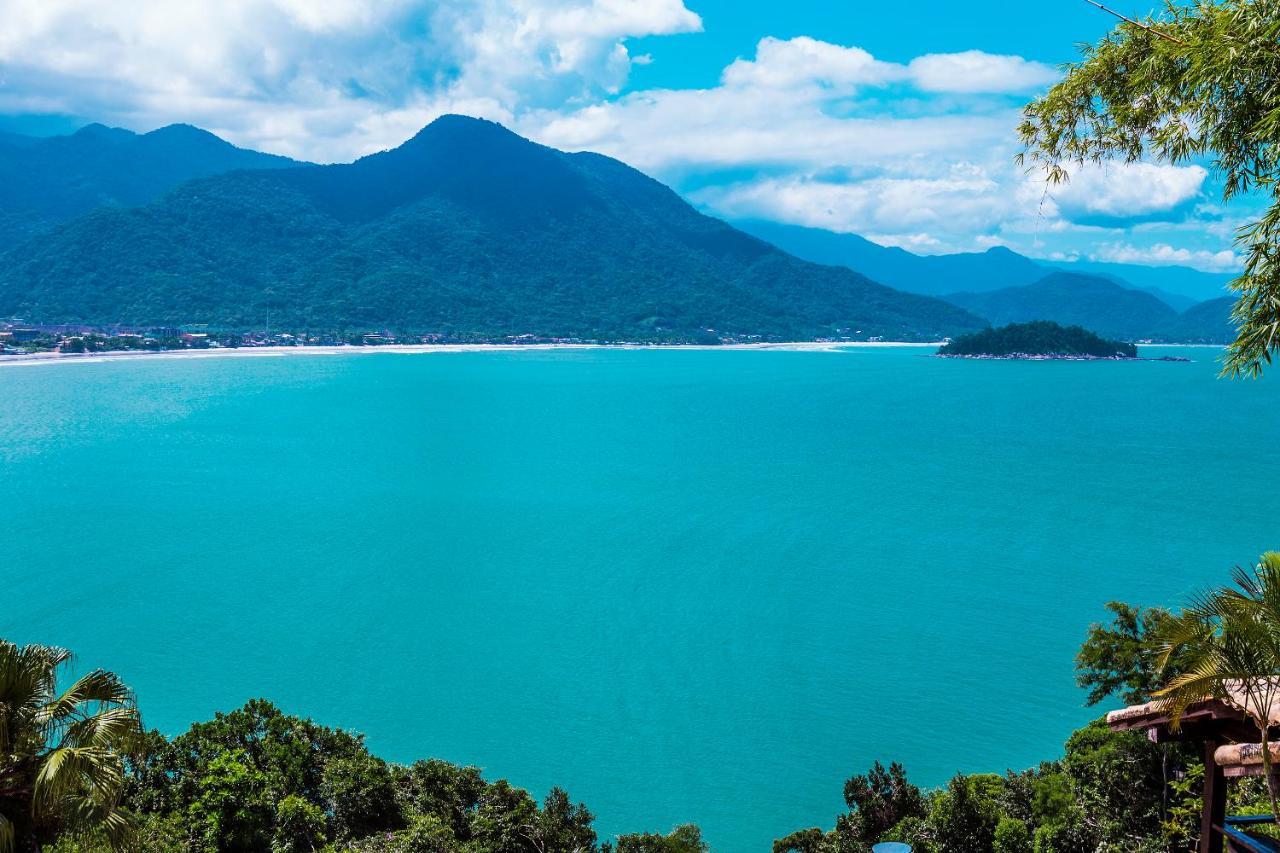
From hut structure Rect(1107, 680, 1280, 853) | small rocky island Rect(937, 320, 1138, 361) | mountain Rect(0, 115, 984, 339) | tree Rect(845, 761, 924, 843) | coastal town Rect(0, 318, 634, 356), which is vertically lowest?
tree Rect(845, 761, 924, 843)

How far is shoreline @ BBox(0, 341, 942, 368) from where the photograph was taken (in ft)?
345

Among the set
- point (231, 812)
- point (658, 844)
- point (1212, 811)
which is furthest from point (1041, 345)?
point (1212, 811)

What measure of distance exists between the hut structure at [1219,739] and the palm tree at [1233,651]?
0.12 meters

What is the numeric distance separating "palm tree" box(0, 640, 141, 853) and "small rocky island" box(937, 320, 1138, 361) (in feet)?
517

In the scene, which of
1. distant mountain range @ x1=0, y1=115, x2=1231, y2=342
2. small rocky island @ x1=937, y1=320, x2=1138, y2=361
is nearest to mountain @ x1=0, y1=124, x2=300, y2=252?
distant mountain range @ x1=0, y1=115, x2=1231, y2=342

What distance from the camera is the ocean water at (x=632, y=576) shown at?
1736 cm

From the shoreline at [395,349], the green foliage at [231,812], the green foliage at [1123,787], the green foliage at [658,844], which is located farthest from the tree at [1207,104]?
the shoreline at [395,349]

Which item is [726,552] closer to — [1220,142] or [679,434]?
[1220,142]

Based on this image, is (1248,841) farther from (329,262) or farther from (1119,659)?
(329,262)

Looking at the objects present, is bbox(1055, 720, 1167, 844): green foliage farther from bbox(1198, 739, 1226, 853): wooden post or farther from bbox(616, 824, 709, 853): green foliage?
bbox(616, 824, 709, 853): green foliage

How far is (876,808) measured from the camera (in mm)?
10805

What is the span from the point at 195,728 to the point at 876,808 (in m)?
8.57

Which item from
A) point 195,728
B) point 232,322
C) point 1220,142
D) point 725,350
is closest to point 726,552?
point 195,728

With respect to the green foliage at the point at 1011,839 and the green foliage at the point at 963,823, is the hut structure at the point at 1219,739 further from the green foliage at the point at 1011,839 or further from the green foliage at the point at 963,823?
the green foliage at the point at 963,823
